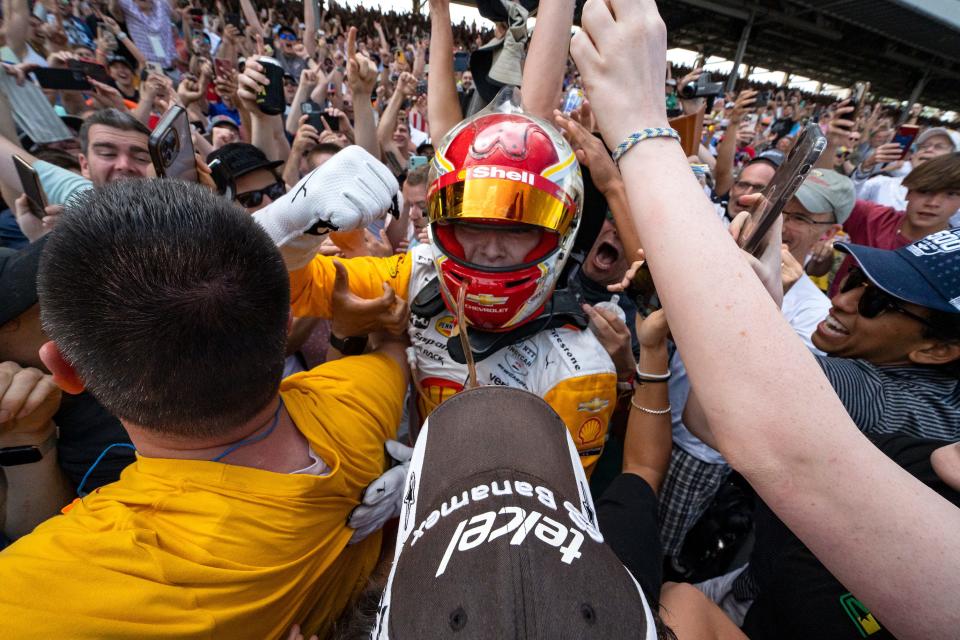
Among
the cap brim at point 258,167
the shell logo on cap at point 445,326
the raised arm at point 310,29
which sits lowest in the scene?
the shell logo on cap at point 445,326

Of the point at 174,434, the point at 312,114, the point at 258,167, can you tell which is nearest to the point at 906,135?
the point at 312,114

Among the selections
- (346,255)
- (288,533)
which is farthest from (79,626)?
(346,255)

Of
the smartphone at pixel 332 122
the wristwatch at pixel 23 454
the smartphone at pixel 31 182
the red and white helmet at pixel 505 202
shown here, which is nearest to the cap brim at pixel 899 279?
the red and white helmet at pixel 505 202

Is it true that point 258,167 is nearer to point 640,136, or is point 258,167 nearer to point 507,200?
point 507,200

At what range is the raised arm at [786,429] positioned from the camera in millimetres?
609

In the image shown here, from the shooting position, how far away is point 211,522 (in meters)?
0.98

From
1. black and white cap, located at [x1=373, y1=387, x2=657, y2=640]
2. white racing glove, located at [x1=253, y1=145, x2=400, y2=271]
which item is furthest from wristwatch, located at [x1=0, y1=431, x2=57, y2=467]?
black and white cap, located at [x1=373, y1=387, x2=657, y2=640]

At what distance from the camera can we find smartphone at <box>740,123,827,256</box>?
1.00 meters

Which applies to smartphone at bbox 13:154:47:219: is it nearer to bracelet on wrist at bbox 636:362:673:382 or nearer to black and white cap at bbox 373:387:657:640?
black and white cap at bbox 373:387:657:640

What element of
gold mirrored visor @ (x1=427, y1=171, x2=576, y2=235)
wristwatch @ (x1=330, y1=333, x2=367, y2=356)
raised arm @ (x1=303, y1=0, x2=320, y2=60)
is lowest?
wristwatch @ (x1=330, y1=333, x2=367, y2=356)

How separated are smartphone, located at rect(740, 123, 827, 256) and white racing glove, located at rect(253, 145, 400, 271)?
1.22 meters

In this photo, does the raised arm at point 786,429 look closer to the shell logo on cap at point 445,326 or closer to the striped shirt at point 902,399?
the striped shirt at point 902,399

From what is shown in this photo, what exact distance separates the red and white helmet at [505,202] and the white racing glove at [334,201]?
27 cm

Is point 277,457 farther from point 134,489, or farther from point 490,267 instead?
point 490,267
